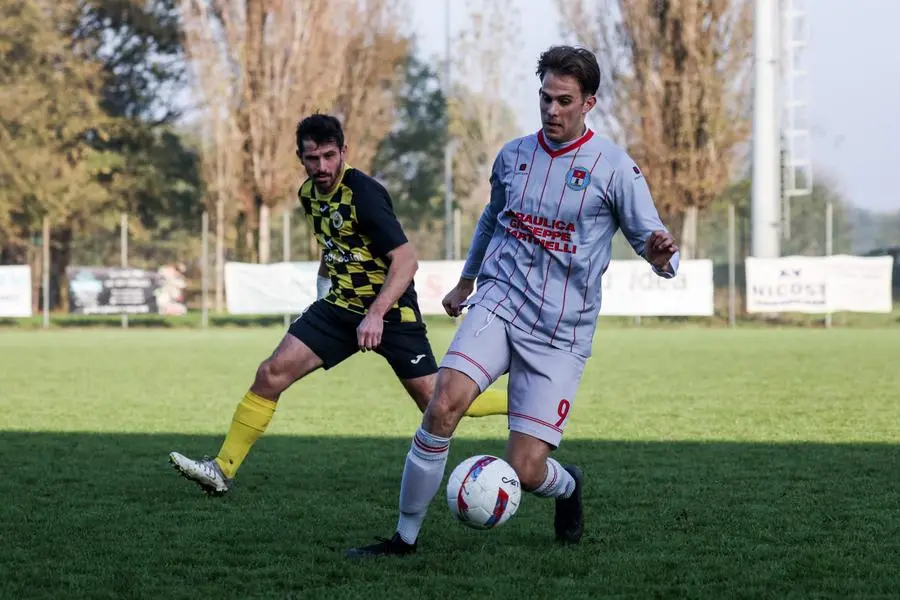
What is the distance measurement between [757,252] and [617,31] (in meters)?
9.41

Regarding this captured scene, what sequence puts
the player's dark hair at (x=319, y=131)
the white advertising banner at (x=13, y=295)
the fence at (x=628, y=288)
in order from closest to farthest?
the player's dark hair at (x=319, y=131) < the fence at (x=628, y=288) < the white advertising banner at (x=13, y=295)

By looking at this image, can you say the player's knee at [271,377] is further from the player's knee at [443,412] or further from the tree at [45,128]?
the tree at [45,128]

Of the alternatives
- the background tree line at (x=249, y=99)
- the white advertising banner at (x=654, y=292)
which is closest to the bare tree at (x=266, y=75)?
the background tree line at (x=249, y=99)

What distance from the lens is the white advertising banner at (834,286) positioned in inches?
1063

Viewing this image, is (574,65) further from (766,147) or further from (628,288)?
(766,147)

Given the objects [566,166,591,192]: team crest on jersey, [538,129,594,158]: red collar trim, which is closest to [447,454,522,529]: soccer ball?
[566,166,591,192]: team crest on jersey

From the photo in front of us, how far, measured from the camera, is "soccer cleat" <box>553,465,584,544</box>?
5.48 m

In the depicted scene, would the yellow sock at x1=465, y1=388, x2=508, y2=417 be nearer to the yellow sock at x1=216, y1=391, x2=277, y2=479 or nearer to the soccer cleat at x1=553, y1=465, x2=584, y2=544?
the yellow sock at x1=216, y1=391, x2=277, y2=479

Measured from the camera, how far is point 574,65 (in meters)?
4.96

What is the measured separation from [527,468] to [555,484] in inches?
9.6

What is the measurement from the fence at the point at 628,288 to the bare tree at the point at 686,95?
23.2 ft

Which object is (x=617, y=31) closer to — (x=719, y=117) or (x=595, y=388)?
(x=719, y=117)

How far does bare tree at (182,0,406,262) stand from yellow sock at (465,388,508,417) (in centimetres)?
2959

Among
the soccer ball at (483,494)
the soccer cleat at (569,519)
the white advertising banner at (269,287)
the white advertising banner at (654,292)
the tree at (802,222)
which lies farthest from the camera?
the tree at (802,222)
